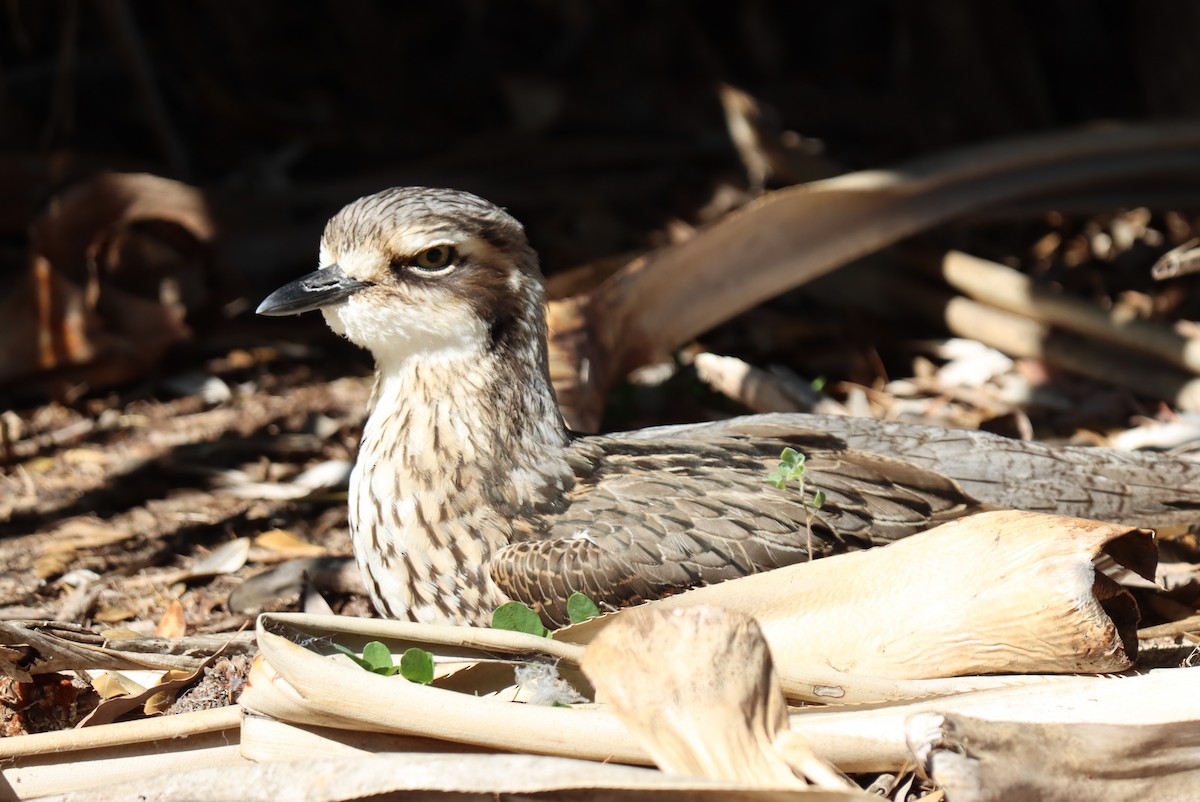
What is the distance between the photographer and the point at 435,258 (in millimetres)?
2809

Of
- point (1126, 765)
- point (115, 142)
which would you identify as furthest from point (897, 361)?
point (115, 142)

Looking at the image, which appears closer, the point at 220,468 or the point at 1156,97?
the point at 220,468

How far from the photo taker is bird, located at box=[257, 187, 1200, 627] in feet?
8.83

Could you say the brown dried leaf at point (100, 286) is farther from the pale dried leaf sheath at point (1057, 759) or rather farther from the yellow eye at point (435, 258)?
the pale dried leaf sheath at point (1057, 759)

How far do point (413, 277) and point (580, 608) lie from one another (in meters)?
0.77

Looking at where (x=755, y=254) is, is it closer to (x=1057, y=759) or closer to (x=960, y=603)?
(x=960, y=603)

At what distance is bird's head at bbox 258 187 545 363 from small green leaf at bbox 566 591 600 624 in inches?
23.3

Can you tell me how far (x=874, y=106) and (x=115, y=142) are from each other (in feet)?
11.1

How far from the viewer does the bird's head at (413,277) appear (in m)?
2.78

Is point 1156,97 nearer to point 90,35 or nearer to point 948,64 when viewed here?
point 948,64

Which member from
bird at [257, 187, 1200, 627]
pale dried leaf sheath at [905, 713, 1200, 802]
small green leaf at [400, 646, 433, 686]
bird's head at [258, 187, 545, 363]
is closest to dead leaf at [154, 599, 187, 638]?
bird at [257, 187, 1200, 627]

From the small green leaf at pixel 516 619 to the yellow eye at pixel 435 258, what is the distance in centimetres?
74

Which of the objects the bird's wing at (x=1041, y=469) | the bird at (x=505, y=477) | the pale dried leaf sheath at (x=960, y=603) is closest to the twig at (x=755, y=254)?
the bird's wing at (x=1041, y=469)

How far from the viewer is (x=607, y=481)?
2.90m
